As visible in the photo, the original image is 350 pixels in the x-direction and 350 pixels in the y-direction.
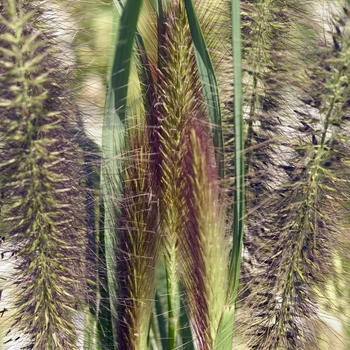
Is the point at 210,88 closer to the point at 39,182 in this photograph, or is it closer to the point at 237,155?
the point at 237,155

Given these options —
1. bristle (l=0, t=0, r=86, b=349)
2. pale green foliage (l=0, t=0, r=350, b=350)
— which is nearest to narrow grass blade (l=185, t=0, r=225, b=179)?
pale green foliage (l=0, t=0, r=350, b=350)

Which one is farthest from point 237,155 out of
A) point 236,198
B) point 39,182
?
point 39,182

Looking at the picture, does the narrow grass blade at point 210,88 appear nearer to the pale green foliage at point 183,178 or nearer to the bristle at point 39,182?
the pale green foliage at point 183,178

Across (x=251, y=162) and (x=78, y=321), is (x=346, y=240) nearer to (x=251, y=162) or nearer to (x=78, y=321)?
(x=251, y=162)

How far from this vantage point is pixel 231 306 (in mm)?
710

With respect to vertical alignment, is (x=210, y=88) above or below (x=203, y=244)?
above

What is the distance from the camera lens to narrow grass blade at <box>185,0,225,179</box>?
0.66 metres

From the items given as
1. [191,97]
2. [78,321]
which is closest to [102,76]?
[191,97]

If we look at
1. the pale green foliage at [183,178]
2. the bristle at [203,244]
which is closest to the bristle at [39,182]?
the pale green foliage at [183,178]

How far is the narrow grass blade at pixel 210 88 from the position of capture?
66cm

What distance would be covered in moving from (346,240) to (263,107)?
178 mm

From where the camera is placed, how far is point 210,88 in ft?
2.25

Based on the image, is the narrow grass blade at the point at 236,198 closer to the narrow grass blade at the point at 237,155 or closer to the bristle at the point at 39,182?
the narrow grass blade at the point at 237,155

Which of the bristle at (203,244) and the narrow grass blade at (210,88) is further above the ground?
the narrow grass blade at (210,88)
